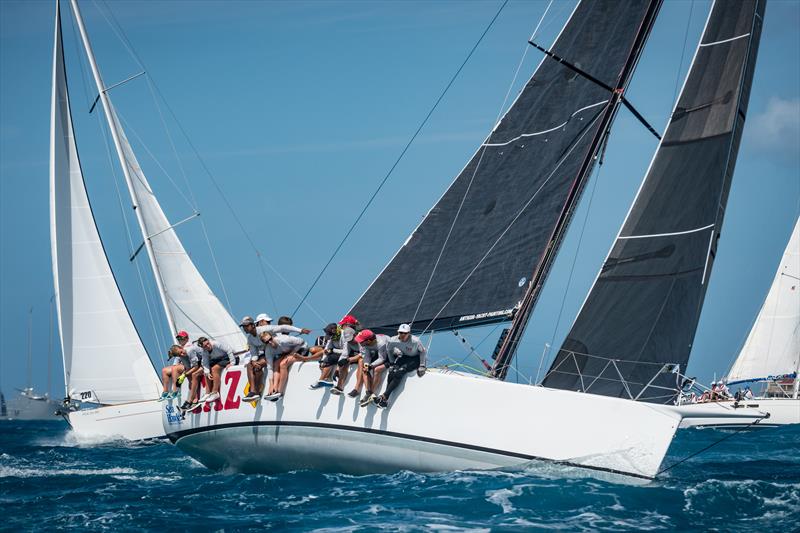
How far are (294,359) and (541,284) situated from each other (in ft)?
11.7

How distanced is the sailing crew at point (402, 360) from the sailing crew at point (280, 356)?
5.85 ft

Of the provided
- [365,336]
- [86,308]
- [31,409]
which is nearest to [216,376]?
[365,336]

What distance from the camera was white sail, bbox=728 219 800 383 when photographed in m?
35.1

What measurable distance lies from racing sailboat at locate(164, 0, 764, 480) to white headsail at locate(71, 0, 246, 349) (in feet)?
32.9

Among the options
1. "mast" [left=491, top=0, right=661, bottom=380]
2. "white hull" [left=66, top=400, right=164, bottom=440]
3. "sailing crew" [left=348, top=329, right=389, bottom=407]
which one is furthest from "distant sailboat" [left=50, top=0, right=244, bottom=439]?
"mast" [left=491, top=0, right=661, bottom=380]

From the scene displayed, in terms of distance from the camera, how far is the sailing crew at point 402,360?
12578 mm

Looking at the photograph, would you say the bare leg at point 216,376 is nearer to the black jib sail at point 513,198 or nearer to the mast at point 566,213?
the black jib sail at point 513,198

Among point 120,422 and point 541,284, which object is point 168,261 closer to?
point 120,422

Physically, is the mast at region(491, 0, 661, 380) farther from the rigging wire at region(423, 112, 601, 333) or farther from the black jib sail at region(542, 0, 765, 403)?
the black jib sail at region(542, 0, 765, 403)

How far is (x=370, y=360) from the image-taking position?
12.9m

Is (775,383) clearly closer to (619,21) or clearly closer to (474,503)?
(619,21)

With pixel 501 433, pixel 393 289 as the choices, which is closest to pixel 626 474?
pixel 501 433

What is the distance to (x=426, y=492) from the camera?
11.4m

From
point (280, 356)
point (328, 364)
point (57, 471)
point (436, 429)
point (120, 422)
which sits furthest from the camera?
point (120, 422)
